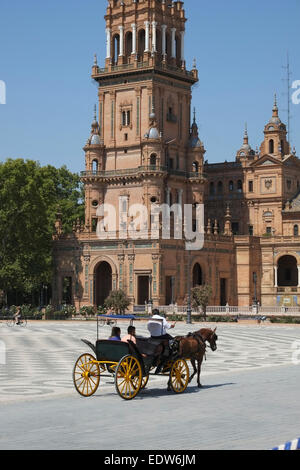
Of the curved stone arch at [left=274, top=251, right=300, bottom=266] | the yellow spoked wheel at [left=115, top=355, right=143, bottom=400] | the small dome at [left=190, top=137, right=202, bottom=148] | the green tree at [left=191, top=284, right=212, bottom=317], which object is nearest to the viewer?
the yellow spoked wheel at [left=115, top=355, right=143, bottom=400]

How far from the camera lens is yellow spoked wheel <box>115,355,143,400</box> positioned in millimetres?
18109

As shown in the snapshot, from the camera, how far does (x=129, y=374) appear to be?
18391 millimetres

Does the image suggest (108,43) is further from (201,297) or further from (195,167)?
(201,297)

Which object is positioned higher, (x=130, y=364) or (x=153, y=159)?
(x=153, y=159)

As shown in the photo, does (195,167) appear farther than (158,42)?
Yes

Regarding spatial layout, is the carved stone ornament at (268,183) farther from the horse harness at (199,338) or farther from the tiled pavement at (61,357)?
the horse harness at (199,338)

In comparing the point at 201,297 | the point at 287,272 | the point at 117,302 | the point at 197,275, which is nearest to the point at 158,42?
the point at 197,275

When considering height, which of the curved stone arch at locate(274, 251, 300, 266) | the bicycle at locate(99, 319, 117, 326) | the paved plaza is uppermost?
the curved stone arch at locate(274, 251, 300, 266)

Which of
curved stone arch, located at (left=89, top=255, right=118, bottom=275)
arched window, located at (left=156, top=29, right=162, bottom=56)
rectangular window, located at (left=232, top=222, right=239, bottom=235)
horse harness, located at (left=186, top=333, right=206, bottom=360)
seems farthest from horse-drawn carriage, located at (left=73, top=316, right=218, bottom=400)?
rectangular window, located at (left=232, top=222, right=239, bottom=235)

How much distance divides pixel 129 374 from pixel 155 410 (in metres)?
2.00

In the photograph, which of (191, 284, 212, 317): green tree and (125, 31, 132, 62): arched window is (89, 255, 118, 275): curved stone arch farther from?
(125, 31, 132, 62): arched window

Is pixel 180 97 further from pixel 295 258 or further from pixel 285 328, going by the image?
pixel 285 328
